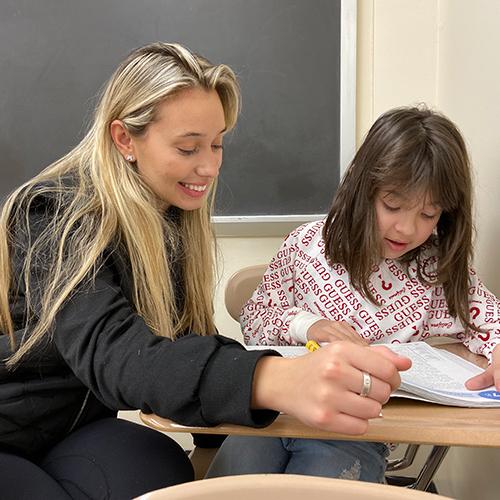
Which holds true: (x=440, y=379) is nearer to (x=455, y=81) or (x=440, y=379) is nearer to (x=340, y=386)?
(x=340, y=386)

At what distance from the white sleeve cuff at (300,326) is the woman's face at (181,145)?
0.31 metres

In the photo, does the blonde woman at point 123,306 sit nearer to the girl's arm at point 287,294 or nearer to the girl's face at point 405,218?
the girl's arm at point 287,294

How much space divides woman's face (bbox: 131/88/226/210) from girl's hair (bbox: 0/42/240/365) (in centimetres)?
2

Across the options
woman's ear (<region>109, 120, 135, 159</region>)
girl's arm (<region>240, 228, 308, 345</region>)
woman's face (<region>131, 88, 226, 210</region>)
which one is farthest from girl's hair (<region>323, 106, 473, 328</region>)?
woman's ear (<region>109, 120, 135, 159</region>)

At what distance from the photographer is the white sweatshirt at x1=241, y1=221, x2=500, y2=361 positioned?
1338 mm

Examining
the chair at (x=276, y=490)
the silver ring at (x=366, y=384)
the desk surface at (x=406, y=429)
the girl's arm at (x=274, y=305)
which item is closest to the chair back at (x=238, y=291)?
the girl's arm at (x=274, y=305)

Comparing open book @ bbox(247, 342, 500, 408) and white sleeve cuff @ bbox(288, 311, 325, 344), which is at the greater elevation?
open book @ bbox(247, 342, 500, 408)

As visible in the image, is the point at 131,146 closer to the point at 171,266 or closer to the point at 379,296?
the point at 171,266

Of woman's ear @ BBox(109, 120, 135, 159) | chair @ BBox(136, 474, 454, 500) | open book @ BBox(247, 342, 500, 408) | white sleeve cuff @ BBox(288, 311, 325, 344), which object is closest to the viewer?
chair @ BBox(136, 474, 454, 500)

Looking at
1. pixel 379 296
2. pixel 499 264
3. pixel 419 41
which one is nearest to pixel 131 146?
pixel 379 296

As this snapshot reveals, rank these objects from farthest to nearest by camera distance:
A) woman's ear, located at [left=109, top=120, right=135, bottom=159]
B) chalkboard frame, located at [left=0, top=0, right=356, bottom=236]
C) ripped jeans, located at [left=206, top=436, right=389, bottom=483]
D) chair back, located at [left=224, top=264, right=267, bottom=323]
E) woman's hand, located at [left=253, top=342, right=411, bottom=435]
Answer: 1. chalkboard frame, located at [left=0, top=0, right=356, bottom=236]
2. chair back, located at [left=224, top=264, right=267, bottom=323]
3. woman's ear, located at [left=109, top=120, right=135, bottom=159]
4. ripped jeans, located at [left=206, top=436, right=389, bottom=483]
5. woman's hand, located at [left=253, top=342, right=411, bottom=435]

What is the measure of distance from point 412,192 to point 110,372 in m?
0.71

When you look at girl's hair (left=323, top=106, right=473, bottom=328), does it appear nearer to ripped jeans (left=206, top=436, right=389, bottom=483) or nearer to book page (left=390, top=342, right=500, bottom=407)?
book page (left=390, top=342, right=500, bottom=407)

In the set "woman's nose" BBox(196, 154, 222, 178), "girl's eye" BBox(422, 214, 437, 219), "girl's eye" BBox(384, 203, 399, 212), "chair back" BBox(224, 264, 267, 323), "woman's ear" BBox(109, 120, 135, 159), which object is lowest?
"chair back" BBox(224, 264, 267, 323)
